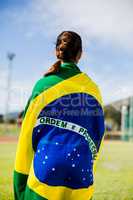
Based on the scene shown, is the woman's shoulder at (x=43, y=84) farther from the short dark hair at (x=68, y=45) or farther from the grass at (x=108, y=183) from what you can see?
the grass at (x=108, y=183)

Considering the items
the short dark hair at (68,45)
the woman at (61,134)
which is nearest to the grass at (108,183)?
the woman at (61,134)

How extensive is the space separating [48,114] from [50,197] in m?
0.46

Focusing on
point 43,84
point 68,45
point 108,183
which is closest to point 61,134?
point 43,84

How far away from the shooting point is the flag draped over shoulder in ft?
10.3

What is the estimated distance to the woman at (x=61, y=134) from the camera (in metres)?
3.15

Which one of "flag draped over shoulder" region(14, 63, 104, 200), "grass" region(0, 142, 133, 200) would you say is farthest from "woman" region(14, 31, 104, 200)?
"grass" region(0, 142, 133, 200)

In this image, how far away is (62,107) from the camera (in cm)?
322

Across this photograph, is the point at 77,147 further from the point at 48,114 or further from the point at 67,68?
the point at 67,68

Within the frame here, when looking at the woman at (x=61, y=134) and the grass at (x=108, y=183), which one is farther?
the grass at (x=108, y=183)

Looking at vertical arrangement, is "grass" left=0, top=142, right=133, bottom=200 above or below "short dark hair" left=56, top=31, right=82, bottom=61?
below

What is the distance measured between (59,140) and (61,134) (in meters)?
0.04

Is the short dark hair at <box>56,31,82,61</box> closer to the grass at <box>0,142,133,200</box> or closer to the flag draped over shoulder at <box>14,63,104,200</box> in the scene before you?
the flag draped over shoulder at <box>14,63,104,200</box>

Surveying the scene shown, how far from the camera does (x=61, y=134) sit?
3.19m

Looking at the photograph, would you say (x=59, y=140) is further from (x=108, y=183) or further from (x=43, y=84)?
(x=108, y=183)
